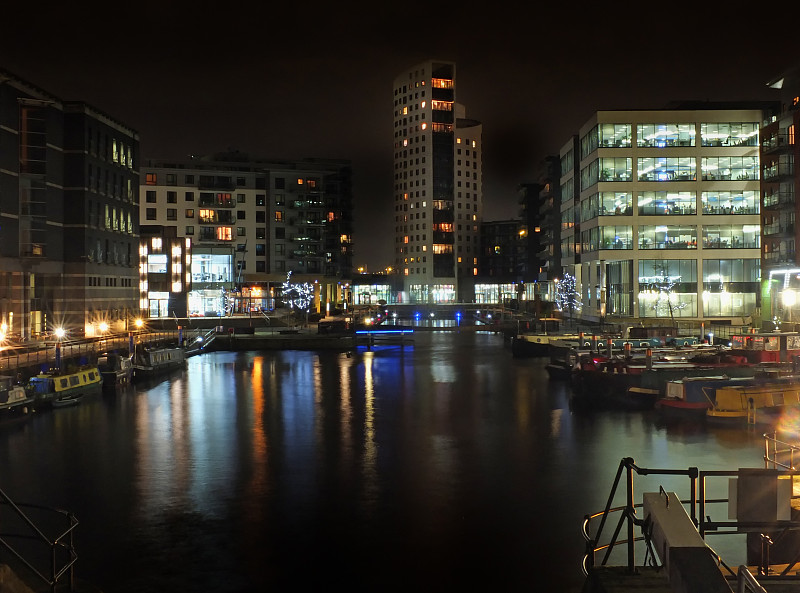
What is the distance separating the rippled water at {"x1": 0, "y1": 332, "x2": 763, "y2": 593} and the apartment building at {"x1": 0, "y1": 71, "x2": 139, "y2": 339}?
653 inches

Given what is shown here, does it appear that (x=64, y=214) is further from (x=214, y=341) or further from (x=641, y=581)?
(x=641, y=581)

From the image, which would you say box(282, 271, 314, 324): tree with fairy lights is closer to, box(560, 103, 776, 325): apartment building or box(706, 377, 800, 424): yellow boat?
box(560, 103, 776, 325): apartment building

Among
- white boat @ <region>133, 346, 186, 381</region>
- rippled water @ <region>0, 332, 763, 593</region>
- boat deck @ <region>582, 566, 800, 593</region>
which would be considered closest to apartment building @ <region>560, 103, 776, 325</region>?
rippled water @ <region>0, 332, 763, 593</region>

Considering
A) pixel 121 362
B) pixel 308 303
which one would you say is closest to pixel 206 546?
pixel 121 362

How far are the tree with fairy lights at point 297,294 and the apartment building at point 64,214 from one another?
123ft

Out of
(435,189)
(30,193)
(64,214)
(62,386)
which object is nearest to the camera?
(62,386)

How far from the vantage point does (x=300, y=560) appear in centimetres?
1564

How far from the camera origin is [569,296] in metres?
96.0

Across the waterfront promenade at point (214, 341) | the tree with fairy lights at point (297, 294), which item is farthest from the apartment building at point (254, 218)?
the waterfront promenade at point (214, 341)

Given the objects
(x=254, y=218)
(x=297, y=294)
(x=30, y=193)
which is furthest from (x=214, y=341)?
(x=254, y=218)

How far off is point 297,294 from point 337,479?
91283 millimetres

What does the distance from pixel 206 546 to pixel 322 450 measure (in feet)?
33.3

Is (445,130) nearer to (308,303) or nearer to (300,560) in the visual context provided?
(308,303)

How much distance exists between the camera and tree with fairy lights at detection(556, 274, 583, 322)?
9432 centimetres
